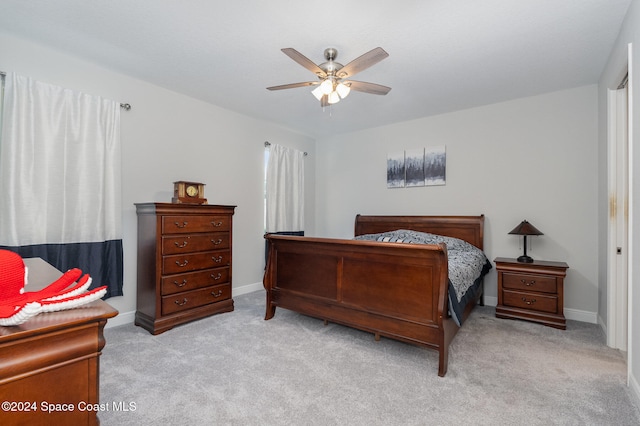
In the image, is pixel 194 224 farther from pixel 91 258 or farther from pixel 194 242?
pixel 91 258

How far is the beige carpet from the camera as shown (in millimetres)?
1732

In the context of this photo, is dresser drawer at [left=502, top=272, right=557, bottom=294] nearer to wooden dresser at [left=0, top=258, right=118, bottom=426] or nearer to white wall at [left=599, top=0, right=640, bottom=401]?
white wall at [left=599, top=0, right=640, bottom=401]

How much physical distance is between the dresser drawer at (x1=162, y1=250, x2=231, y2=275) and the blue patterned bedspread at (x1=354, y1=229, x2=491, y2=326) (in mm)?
1982

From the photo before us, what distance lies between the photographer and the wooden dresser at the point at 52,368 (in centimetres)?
63

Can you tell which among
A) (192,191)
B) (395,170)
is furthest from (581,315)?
(192,191)

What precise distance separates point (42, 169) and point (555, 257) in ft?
17.5

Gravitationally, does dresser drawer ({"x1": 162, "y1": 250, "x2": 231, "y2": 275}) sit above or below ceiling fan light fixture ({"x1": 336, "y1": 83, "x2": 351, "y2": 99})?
below

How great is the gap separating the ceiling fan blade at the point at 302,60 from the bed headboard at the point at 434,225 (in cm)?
266

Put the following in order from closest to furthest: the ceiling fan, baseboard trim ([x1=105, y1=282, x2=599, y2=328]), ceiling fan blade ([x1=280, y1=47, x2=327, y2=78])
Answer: ceiling fan blade ([x1=280, y1=47, x2=327, y2=78]) < the ceiling fan < baseboard trim ([x1=105, y1=282, x2=599, y2=328])

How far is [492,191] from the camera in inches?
154

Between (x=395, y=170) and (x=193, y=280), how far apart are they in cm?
324

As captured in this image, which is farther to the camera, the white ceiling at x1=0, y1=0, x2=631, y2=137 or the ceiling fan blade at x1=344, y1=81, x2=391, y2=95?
the ceiling fan blade at x1=344, y1=81, x2=391, y2=95

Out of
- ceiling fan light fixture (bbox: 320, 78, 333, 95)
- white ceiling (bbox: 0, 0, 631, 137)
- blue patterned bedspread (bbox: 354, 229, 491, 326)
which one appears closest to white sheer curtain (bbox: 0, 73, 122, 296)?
white ceiling (bbox: 0, 0, 631, 137)

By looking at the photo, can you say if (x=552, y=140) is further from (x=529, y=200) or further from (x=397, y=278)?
(x=397, y=278)
